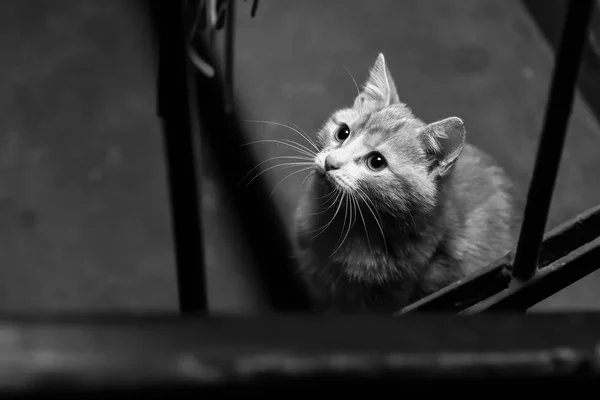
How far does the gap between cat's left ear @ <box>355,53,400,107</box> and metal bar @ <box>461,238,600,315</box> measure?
51cm

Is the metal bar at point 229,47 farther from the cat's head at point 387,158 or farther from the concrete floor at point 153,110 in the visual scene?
the cat's head at point 387,158

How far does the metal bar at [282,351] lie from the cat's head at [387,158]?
758 mm

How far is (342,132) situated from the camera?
4.28 ft

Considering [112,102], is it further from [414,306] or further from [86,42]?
[414,306]

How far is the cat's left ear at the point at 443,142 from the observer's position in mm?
1138

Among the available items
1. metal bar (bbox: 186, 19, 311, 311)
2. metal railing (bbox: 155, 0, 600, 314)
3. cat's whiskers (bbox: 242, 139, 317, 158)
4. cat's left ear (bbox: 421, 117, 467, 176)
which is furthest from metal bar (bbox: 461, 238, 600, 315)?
metal bar (bbox: 186, 19, 311, 311)

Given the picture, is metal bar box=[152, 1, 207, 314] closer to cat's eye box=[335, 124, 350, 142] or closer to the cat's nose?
the cat's nose

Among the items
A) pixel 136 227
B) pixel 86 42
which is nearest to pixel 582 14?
pixel 136 227

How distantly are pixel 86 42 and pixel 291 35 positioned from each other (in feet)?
2.26

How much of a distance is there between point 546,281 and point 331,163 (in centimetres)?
46

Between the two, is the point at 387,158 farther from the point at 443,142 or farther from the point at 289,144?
the point at 289,144

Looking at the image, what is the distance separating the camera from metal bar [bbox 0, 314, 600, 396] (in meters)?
0.40

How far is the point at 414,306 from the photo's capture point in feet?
3.47

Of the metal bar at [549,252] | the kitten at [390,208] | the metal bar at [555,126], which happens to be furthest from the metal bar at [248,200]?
the metal bar at [555,126]
